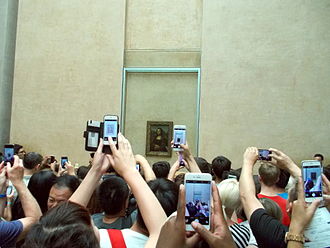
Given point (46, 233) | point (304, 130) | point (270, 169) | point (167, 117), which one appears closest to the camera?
point (46, 233)

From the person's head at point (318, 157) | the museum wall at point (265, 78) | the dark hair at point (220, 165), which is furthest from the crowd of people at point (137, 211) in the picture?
the museum wall at point (265, 78)

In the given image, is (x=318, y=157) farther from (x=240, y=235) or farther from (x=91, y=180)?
(x=91, y=180)

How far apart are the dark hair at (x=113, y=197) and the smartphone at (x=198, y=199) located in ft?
5.19

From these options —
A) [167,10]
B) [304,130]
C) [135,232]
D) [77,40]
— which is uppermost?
[167,10]

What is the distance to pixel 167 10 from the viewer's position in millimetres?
13430

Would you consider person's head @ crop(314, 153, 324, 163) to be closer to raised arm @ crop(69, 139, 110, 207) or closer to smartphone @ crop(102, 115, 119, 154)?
smartphone @ crop(102, 115, 119, 154)

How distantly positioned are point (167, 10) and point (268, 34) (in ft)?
12.2

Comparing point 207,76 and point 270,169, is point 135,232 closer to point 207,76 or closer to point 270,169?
point 270,169

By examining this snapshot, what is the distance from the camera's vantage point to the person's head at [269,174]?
4820 millimetres

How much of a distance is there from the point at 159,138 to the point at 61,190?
9.54m

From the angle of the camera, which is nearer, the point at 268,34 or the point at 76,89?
the point at 268,34

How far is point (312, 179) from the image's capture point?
2.52m

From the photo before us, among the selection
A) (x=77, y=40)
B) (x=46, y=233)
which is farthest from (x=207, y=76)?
(x=46, y=233)

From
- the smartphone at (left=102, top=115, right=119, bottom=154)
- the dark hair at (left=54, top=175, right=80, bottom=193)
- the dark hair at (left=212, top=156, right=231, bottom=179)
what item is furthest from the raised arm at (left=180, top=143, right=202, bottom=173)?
the smartphone at (left=102, top=115, right=119, bottom=154)
